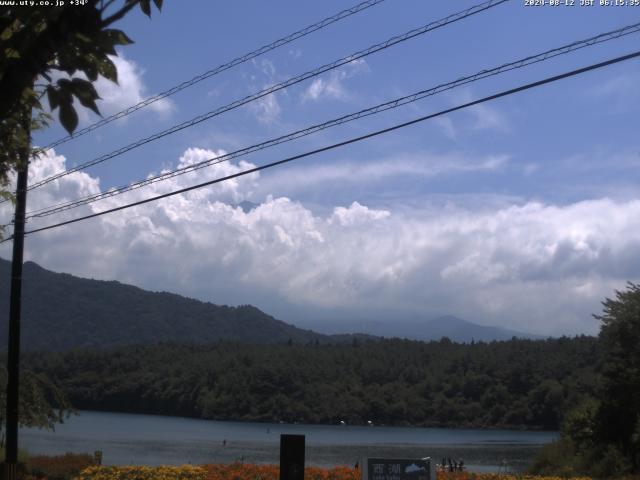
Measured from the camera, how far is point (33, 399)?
81.6 feet

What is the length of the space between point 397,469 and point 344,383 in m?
130

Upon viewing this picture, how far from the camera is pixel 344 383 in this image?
139 metres

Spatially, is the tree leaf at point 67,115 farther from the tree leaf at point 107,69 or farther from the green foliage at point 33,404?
the green foliage at point 33,404

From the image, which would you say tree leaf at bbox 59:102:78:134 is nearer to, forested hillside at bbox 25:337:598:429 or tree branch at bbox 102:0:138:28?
tree branch at bbox 102:0:138:28

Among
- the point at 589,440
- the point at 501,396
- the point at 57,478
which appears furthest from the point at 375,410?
the point at 57,478

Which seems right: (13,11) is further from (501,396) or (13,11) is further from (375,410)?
(375,410)

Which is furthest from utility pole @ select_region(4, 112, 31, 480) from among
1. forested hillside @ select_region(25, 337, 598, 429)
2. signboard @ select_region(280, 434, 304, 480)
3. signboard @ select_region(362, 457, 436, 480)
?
forested hillside @ select_region(25, 337, 598, 429)

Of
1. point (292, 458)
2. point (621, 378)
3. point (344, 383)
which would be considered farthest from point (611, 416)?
point (344, 383)

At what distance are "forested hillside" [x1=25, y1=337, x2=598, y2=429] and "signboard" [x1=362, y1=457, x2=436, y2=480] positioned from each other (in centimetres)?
10652

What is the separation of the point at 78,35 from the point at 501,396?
125m

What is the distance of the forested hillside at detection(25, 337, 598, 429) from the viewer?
120 meters

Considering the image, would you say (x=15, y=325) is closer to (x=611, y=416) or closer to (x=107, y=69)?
(x=107, y=69)

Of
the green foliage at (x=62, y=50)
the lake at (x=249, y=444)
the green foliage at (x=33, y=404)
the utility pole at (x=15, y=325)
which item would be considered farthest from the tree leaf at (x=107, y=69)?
the green foliage at (x=33, y=404)

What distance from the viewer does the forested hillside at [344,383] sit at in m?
120
